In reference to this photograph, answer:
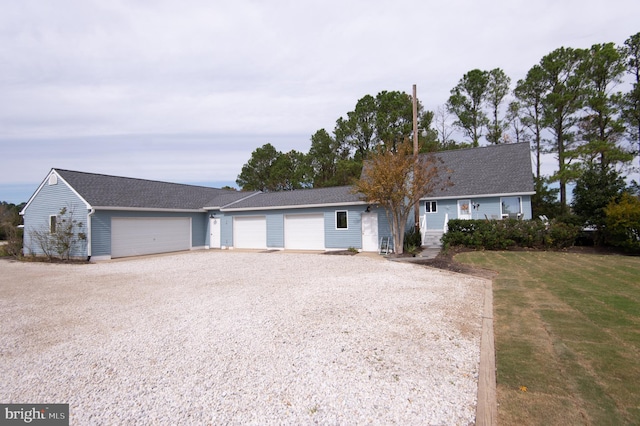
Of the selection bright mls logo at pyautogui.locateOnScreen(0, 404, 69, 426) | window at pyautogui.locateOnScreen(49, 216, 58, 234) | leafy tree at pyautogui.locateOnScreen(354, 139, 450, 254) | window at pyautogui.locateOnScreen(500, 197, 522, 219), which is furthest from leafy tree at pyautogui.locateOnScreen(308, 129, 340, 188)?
bright mls logo at pyautogui.locateOnScreen(0, 404, 69, 426)

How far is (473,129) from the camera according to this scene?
28.8 metres

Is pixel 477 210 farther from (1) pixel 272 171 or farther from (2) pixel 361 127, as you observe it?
(1) pixel 272 171

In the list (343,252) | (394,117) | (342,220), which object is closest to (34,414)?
(343,252)

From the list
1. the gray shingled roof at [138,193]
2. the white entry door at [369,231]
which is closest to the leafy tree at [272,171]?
the gray shingled roof at [138,193]

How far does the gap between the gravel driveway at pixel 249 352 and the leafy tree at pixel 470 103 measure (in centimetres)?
2484

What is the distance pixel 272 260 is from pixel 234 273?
3137mm

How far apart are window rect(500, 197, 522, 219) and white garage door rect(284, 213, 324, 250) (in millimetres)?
10224

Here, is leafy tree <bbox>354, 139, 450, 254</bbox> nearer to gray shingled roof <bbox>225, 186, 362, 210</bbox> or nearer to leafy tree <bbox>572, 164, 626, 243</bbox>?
gray shingled roof <bbox>225, 186, 362, 210</bbox>

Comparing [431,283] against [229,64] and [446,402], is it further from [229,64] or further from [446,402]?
[229,64]

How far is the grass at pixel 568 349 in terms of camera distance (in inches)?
112

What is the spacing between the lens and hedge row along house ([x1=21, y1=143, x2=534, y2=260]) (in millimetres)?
15844

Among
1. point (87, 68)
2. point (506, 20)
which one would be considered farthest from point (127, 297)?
point (506, 20)

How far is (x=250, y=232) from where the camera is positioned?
62.8 feet

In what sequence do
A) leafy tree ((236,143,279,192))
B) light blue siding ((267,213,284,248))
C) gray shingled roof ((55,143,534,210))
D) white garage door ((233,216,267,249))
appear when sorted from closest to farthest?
gray shingled roof ((55,143,534,210)) → light blue siding ((267,213,284,248)) → white garage door ((233,216,267,249)) → leafy tree ((236,143,279,192))
